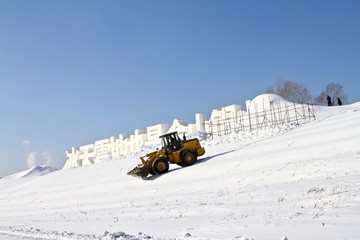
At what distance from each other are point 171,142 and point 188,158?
1.47 metres

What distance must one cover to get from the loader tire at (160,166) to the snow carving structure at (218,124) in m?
24.0

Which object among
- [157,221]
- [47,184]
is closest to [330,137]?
[157,221]

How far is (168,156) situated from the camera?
2558 centimetres

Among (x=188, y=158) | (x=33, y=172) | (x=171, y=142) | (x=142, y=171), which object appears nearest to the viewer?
(x=142, y=171)

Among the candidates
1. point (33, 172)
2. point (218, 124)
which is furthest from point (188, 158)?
point (33, 172)

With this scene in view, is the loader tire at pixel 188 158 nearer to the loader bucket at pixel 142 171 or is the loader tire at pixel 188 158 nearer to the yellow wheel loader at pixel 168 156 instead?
the yellow wheel loader at pixel 168 156

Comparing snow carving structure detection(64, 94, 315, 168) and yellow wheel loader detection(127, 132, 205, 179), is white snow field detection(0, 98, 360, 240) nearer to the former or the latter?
A: yellow wheel loader detection(127, 132, 205, 179)

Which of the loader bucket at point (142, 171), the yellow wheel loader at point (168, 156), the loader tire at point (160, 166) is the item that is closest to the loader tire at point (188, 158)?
the yellow wheel loader at point (168, 156)

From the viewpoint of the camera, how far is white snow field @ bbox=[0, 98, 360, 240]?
360 inches

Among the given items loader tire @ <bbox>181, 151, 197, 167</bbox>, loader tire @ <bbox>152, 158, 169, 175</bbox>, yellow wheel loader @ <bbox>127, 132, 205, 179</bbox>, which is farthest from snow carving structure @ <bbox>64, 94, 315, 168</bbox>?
loader tire @ <bbox>152, 158, 169, 175</bbox>

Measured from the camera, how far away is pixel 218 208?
12.8 meters

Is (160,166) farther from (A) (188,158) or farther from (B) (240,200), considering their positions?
(B) (240,200)

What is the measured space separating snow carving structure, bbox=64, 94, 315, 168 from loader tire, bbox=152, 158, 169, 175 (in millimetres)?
24042

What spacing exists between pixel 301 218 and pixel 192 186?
10774 millimetres
